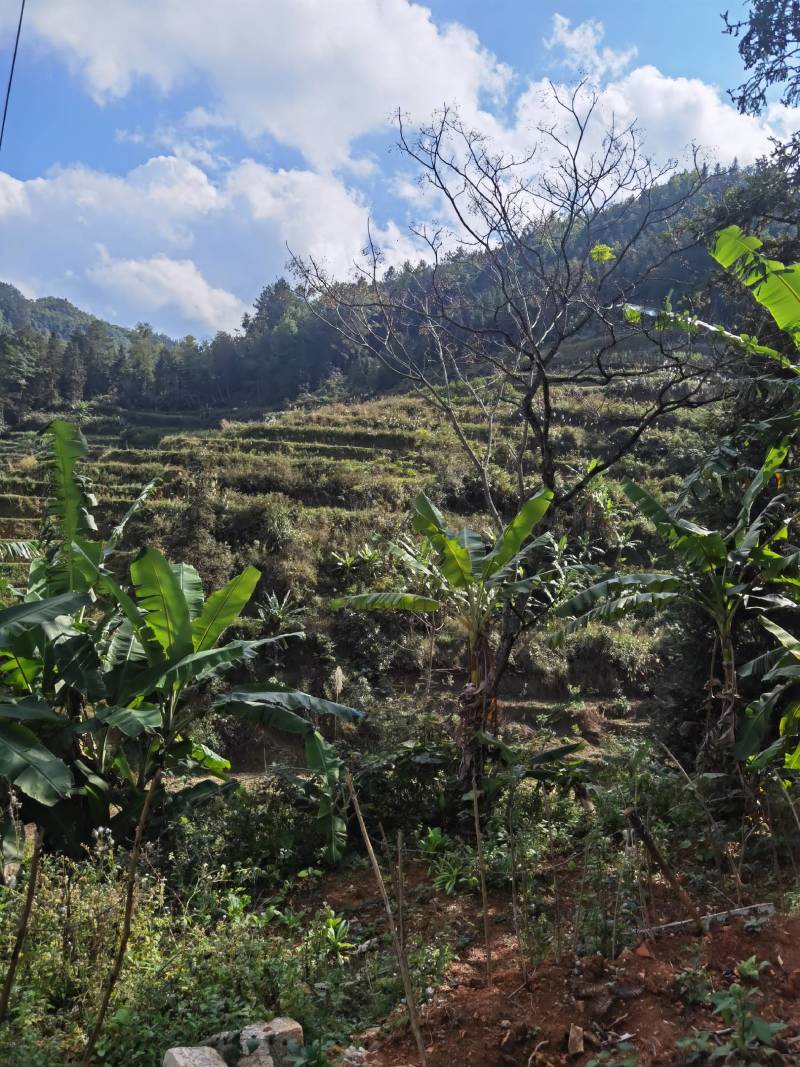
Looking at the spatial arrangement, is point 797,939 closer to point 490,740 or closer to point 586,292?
point 490,740

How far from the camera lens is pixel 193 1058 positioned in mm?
2574

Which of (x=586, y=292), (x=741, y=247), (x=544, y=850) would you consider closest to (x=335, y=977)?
(x=544, y=850)

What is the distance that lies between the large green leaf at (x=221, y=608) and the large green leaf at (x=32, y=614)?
0.95 meters

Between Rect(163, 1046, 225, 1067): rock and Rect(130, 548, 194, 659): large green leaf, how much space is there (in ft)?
9.91

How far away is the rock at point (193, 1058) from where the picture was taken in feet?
8.34

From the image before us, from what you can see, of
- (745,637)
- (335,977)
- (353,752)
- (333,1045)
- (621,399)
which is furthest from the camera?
(621,399)

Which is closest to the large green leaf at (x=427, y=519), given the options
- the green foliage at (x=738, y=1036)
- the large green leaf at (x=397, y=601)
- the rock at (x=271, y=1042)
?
the large green leaf at (x=397, y=601)

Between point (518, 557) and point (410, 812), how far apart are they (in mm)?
2211

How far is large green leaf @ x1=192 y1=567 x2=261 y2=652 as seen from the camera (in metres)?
5.57

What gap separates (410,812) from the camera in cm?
589

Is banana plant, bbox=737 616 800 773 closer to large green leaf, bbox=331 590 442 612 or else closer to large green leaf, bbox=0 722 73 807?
large green leaf, bbox=331 590 442 612

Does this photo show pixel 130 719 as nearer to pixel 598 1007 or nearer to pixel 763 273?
pixel 598 1007

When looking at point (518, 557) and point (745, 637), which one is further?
point (745, 637)

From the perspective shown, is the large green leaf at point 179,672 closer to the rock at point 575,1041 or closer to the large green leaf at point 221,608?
the large green leaf at point 221,608
